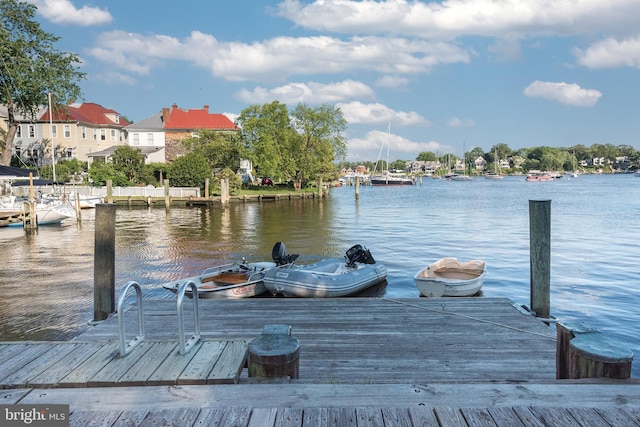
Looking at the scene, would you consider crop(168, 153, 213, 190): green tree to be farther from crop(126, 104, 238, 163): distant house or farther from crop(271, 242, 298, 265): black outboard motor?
crop(271, 242, 298, 265): black outboard motor

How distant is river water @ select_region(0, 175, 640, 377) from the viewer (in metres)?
12.0

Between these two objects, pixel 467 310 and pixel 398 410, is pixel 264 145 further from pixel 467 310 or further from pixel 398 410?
pixel 398 410

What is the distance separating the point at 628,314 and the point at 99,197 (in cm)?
4064

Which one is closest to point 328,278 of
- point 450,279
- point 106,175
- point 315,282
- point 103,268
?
point 315,282

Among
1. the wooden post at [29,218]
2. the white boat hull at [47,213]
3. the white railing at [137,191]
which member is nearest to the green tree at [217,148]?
the white railing at [137,191]

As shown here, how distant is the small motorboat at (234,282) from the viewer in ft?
37.3

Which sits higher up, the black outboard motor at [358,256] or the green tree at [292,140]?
the green tree at [292,140]

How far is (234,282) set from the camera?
12.1m

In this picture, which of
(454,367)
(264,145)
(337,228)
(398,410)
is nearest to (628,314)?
(454,367)

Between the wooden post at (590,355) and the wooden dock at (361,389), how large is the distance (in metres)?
0.12

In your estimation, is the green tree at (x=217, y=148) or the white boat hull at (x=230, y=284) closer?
the white boat hull at (x=230, y=284)

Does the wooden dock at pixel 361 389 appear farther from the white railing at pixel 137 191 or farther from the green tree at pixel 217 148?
the green tree at pixel 217 148

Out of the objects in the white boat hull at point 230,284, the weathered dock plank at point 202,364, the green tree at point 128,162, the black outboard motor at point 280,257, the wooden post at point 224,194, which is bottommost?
the white boat hull at point 230,284

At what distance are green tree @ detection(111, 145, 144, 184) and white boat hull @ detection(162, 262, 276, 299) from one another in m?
42.2
